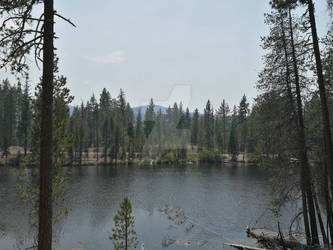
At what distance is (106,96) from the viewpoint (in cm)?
10112

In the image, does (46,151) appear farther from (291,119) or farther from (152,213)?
(152,213)

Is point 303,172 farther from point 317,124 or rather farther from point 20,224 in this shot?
point 20,224

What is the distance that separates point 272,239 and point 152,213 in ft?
41.7

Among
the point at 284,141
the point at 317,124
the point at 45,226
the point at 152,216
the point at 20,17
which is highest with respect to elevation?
the point at 20,17

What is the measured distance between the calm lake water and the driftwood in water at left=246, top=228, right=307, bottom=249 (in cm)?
79

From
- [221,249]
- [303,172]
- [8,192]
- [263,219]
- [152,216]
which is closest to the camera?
[303,172]

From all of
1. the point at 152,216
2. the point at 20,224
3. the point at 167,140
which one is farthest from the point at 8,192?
the point at 167,140

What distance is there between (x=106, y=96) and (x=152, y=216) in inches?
3217

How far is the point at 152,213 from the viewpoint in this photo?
25828 millimetres

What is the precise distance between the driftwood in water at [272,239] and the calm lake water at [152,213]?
786 millimetres

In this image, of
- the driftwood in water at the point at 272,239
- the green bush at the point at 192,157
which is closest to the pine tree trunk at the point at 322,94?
the driftwood in water at the point at 272,239

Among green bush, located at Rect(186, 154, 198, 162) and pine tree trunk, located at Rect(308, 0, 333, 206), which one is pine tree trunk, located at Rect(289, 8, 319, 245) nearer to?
pine tree trunk, located at Rect(308, 0, 333, 206)

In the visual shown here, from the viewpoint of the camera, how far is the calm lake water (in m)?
18.4

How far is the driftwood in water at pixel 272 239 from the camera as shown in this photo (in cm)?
1429
